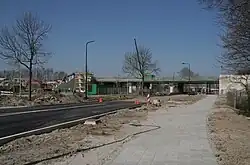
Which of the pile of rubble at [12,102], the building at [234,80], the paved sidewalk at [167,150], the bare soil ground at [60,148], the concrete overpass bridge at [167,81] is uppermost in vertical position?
the concrete overpass bridge at [167,81]

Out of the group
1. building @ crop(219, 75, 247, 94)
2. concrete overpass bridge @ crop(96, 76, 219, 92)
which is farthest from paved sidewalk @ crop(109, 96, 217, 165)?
concrete overpass bridge @ crop(96, 76, 219, 92)

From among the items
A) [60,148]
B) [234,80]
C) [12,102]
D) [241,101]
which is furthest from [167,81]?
[60,148]

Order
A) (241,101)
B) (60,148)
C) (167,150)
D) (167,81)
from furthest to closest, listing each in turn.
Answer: (167,81) → (241,101) → (60,148) → (167,150)

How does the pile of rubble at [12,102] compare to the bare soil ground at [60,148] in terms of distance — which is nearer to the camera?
the bare soil ground at [60,148]

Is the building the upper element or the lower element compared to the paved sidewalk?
upper

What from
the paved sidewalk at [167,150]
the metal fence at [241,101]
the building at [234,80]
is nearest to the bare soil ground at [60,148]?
the paved sidewalk at [167,150]

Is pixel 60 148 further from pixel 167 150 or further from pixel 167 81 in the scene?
pixel 167 81

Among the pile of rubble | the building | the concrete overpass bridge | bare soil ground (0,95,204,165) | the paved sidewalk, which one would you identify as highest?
the concrete overpass bridge

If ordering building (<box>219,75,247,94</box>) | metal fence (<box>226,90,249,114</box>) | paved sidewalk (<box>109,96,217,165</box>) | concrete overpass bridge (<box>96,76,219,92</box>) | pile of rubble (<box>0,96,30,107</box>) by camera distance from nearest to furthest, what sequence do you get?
paved sidewalk (<box>109,96,217,165</box>)
building (<box>219,75,247,94</box>)
metal fence (<box>226,90,249,114</box>)
pile of rubble (<box>0,96,30,107</box>)
concrete overpass bridge (<box>96,76,219,92</box>)

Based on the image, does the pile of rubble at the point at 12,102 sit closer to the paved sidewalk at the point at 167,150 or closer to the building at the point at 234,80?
the building at the point at 234,80

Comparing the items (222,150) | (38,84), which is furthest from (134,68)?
(222,150)

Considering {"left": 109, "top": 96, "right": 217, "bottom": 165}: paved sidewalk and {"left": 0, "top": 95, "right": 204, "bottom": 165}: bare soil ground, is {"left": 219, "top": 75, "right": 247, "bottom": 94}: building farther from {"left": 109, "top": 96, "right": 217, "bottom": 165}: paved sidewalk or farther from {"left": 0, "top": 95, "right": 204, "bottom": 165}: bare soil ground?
{"left": 0, "top": 95, "right": 204, "bottom": 165}: bare soil ground

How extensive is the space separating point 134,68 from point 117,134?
71467 mm

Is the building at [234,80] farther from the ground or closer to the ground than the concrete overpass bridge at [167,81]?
closer to the ground
